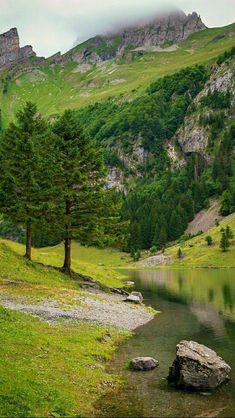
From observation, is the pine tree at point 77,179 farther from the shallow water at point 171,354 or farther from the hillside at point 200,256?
the hillside at point 200,256

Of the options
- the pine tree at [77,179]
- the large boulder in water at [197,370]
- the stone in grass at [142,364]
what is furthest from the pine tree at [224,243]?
the large boulder in water at [197,370]

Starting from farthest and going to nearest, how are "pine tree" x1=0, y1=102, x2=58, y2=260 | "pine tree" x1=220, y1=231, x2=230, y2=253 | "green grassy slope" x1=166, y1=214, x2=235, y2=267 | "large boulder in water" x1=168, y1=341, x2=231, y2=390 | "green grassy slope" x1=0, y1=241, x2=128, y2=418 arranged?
"pine tree" x1=220, y1=231, x2=230, y2=253 < "green grassy slope" x1=166, y1=214, x2=235, y2=267 < "pine tree" x1=0, y1=102, x2=58, y2=260 < "large boulder in water" x1=168, y1=341, x2=231, y2=390 < "green grassy slope" x1=0, y1=241, x2=128, y2=418

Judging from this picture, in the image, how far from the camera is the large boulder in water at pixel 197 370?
24.8m

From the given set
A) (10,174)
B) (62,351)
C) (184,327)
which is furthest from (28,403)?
(10,174)

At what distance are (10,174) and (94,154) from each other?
1275 cm

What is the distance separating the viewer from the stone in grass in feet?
93.1

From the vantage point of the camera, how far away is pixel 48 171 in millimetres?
63812

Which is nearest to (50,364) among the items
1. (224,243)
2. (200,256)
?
(224,243)

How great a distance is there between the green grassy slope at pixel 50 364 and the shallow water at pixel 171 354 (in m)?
1.27

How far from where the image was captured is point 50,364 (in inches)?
1024

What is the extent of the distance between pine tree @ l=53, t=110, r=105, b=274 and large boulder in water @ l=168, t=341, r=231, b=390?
39.1 m

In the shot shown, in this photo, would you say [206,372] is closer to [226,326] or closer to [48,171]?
[226,326]

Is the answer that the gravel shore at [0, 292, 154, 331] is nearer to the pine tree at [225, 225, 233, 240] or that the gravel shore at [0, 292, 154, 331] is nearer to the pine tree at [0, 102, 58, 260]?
the pine tree at [0, 102, 58, 260]

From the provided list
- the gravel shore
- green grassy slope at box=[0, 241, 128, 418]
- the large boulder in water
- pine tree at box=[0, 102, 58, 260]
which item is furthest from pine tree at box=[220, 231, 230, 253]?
the large boulder in water
